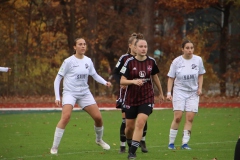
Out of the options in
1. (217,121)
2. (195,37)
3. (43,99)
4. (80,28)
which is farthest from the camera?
(80,28)

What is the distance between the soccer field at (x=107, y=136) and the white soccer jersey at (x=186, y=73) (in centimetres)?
129

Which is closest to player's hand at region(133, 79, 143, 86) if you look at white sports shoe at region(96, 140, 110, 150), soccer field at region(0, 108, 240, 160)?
soccer field at region(0, 108, 240, 160)

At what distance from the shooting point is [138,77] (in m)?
11.5

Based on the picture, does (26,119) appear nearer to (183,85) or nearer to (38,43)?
(183,85)

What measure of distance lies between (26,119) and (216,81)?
15378 millimetres

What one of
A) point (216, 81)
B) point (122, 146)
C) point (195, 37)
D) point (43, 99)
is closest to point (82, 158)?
point (122, 146)

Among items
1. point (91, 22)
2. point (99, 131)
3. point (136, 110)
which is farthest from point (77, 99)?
point (91, 22)

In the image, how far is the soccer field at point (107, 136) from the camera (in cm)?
1230

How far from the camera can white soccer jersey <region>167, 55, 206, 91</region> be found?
43.5 ft

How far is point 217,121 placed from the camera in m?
20.6

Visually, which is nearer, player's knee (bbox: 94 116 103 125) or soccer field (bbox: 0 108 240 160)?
soccer field (bbox: 0 108 240 160)

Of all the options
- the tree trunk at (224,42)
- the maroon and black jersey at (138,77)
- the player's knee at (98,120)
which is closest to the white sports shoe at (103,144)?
the player's knee at (98,120)

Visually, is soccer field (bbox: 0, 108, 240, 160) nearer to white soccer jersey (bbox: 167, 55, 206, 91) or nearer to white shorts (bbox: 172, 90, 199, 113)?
white shorts (bbox: 172, 90, 199, 113)

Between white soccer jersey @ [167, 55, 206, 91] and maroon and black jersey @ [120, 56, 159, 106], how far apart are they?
1721 millimetres
